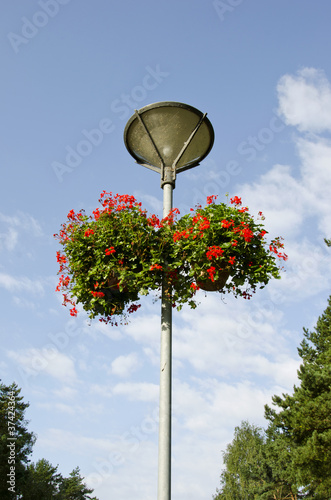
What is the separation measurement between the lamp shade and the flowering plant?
3.61 feet

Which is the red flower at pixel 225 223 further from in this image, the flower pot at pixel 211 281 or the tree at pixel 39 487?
the tree at pixel 39 487

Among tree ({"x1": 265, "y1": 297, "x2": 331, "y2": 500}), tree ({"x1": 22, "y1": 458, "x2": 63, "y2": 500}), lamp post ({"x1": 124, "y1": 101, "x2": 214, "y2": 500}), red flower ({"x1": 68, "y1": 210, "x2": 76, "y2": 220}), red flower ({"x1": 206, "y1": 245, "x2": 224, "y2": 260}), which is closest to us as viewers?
red flower ({"x1": 206, "y1": 245, "x2": 224, "y2": 260})

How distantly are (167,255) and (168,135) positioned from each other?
1763 mm

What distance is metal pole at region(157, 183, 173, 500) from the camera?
12.5ft

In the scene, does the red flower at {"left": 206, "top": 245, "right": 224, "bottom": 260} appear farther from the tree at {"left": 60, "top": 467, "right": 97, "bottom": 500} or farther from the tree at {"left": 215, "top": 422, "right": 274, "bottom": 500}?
the tree at {"left": 60, "top": 467, "right": 97, "bottom": 500}

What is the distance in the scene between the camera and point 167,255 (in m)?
4.69

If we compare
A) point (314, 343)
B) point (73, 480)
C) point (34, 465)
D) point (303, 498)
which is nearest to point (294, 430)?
point (314, 343)

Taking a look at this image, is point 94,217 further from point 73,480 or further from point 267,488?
point 73,480

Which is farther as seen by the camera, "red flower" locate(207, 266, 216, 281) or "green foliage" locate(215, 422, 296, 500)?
"green foliage" locate(215, 422, 296, 500)

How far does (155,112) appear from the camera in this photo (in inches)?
208

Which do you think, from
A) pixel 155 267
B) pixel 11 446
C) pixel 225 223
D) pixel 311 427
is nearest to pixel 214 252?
pixel 225 223

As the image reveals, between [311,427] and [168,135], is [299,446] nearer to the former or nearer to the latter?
[311,427]

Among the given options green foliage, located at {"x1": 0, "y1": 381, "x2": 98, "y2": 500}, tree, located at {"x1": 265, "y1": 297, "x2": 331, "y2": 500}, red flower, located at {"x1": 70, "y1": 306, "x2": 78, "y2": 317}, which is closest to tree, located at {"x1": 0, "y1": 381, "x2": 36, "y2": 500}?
green foliage, located at {"x1": 0, "y1": 381, "x2": 98, "y2": 500}

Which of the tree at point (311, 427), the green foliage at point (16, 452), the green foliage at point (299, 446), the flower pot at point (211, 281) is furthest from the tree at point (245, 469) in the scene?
the flower pot at point (211, 281)
